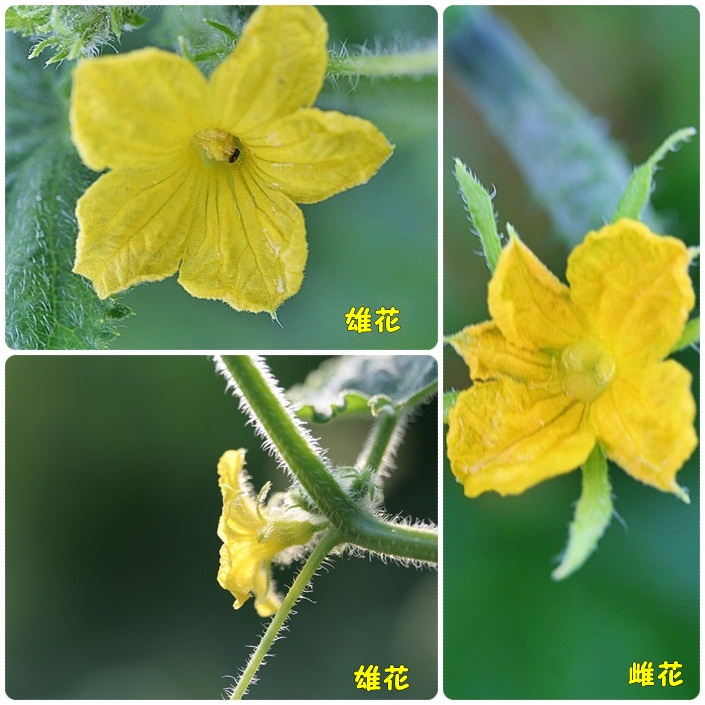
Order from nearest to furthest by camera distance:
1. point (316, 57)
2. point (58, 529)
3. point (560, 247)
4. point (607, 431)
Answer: point (316, 57), point (607, 431), point (560, 247), point (58, 529)

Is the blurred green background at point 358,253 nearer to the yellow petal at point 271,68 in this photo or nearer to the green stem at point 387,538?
the yellow petal at point 271,68

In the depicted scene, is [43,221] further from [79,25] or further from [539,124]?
[539,124]

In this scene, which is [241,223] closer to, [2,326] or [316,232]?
[316,232]

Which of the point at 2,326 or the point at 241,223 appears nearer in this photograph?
the point at 241,223

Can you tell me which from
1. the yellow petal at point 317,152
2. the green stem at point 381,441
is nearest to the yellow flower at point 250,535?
the green stem at point 381,441

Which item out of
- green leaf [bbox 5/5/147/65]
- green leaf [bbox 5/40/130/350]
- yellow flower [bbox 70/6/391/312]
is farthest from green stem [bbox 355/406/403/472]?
green leaf [bbox 5/5/147/65]

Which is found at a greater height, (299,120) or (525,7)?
(525,7)

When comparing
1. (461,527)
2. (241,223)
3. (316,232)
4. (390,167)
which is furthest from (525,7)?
(461,527)
